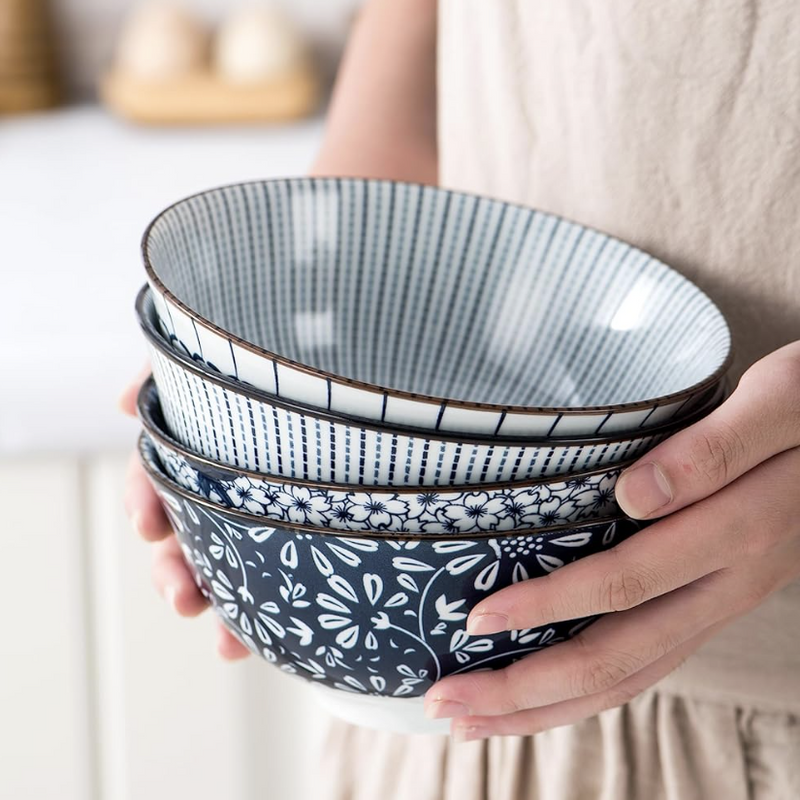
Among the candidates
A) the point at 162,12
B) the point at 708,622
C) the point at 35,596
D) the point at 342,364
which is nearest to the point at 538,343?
the point at 342,364

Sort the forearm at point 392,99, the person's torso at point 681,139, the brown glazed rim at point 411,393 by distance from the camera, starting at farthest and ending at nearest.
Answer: the forearm at point 392,99 < the person's torso at point 681,139 < the brown glazed rim at point 411,393

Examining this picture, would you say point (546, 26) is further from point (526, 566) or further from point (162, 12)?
point (162, 12)

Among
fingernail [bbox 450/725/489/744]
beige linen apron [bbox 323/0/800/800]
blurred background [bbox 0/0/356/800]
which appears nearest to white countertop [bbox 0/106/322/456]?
blurred background [bbox 0/0/356/800]

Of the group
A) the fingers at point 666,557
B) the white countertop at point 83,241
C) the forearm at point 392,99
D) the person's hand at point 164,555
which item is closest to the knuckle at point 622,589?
the fingers at point 666,557

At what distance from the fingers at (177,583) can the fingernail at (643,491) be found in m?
0.22

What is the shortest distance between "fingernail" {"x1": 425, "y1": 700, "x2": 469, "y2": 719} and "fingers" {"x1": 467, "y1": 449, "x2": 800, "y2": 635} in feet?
0.14

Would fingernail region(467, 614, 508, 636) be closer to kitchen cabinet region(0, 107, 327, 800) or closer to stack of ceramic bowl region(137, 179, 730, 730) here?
stack of ceramic bowl region(137, 179, 730, 730)

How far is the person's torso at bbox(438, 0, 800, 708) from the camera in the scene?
451mm

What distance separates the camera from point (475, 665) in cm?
42

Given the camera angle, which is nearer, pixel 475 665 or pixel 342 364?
pixel 475 665

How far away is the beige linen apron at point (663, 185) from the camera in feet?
1.49

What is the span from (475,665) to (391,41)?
0.47m

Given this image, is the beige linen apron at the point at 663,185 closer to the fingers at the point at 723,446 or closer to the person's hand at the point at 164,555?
the fingers at the point at 723,446

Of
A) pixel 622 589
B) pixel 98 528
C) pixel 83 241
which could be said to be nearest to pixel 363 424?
pixel 622 589
